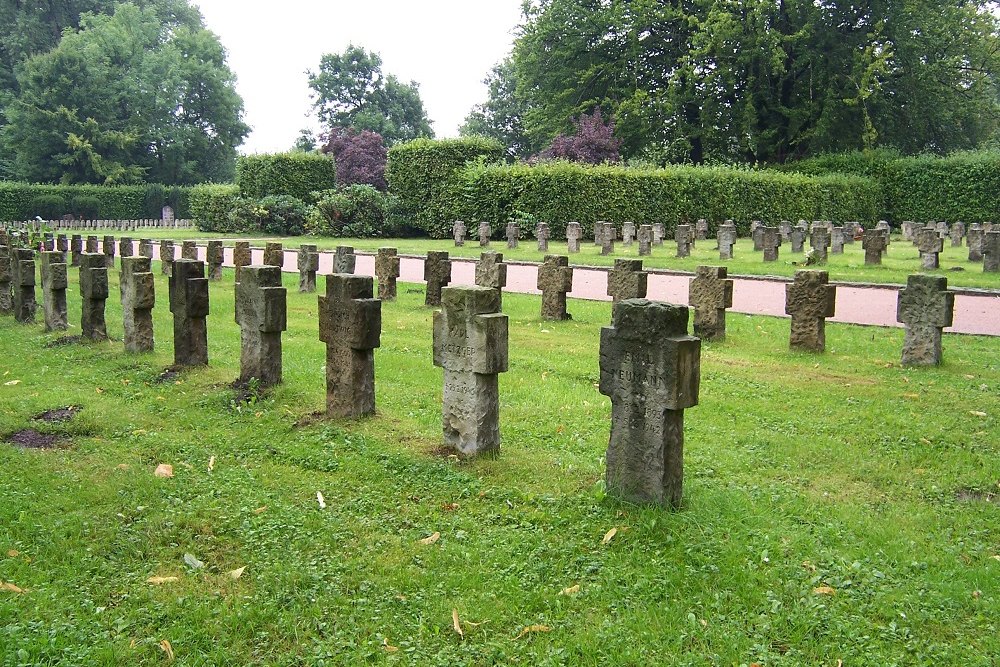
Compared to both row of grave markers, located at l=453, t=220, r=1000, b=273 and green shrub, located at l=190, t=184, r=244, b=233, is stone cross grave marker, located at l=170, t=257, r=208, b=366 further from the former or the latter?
green shrub, located at l=190, t=184, r=244, b=233

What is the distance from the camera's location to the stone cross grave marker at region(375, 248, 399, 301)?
15.4 m

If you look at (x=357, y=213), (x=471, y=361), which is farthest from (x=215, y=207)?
(x=471, y=361)

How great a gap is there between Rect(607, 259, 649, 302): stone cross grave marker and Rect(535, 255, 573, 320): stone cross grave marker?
2.72 feet

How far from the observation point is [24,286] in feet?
41.8

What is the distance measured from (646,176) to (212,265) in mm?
18746

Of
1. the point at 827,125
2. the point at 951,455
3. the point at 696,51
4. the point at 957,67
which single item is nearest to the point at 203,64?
the point at 696,51

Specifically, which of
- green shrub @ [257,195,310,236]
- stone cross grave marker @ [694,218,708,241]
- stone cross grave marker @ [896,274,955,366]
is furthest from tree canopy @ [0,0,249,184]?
stone cross grave marker @ [896,274,955,366]

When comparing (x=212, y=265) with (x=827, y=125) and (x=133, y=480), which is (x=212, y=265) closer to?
(x=133, y=480)

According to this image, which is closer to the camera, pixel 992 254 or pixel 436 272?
pixel 436 272

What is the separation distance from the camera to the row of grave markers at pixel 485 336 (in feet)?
17.8

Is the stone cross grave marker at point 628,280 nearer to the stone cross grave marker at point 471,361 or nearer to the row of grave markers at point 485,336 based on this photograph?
the row of grave markers at point 485,336

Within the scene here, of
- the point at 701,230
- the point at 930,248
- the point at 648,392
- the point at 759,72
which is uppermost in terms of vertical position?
the point at 759,72

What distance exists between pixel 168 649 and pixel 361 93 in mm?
70473

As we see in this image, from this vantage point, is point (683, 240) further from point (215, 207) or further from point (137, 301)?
point (215, 207)
